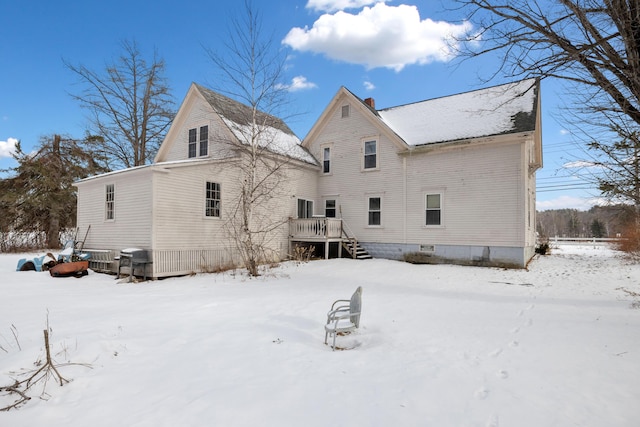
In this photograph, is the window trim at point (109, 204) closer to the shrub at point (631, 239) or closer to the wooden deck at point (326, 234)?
the wooden deck at point (326, 234)

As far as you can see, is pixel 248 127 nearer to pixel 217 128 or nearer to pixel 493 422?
pixel 217 128

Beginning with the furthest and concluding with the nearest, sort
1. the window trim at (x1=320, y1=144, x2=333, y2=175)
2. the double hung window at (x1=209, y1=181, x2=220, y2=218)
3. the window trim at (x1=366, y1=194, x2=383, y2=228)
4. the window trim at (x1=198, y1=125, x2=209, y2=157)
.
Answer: the window trim at (x1=320, y1=144, x2=333, y2=175) < the window trim at (x1=366, y1=194, x2=383, y2=228) < the window trim at (x1=198, y1=125, x2=209, y2=157) < the double hung window at (x1=209, y1=181, x2=220, y2=218)

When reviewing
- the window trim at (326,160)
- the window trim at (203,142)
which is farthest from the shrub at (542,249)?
the window trim at (203,142)

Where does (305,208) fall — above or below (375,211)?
above

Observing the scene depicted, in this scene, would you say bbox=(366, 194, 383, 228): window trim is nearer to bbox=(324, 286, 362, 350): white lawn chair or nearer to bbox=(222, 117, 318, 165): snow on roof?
bbox=(222, 117, 318, 165): snow on roof

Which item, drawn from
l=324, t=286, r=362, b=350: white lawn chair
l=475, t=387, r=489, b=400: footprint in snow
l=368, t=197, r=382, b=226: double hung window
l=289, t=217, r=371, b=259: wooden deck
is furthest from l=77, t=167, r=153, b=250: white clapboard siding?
l=475, t=387, r=489, b=400: footprint in snow

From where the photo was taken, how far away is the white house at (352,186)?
13.0m

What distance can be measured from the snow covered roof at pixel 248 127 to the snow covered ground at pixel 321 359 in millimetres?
8711

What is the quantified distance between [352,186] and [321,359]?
45.4 ft

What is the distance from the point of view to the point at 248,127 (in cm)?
1661

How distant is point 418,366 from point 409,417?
1.28 meters

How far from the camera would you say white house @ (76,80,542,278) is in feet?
42.6

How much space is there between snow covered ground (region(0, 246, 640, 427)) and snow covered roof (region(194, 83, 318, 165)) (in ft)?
28.6

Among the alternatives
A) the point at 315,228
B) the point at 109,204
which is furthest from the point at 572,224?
the point at 109,204
